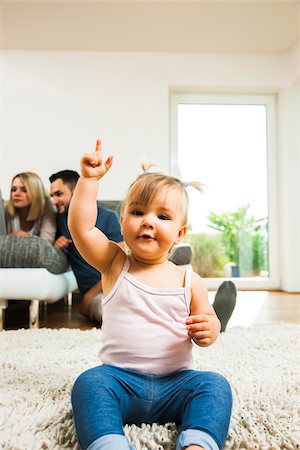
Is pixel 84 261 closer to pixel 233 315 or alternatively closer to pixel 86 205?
pixel 233 315

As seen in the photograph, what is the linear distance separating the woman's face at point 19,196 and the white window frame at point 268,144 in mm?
1948

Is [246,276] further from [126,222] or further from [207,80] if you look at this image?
[126,222]

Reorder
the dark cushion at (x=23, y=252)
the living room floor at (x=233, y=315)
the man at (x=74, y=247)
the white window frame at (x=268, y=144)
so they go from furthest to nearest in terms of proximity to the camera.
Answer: the white window frame at (x=268, y=144) < the man at (x=74, y=247) < the living room floor at (x=233, y=315) < the dark cushion at (x=23, y=252)

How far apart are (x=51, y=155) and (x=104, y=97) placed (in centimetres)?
76

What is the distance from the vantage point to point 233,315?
7.67 ft

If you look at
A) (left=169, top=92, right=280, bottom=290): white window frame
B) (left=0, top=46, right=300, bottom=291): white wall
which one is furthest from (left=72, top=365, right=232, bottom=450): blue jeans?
(left=169, top=92, right=280, bottom=290): white window frame

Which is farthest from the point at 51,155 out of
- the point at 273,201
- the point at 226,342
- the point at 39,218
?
the point at 226,342

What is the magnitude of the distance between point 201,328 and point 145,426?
0.19 meters

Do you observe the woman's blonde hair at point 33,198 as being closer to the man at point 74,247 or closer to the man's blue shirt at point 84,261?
the man at point 74,247

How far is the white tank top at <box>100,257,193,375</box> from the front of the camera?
76 centimetres

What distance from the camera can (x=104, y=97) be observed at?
4.09 m

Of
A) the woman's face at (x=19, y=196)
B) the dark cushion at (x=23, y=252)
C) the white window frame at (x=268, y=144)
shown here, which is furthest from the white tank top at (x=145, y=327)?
the white window frame at (x=268, y=144)

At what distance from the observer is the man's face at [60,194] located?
2.52 meters

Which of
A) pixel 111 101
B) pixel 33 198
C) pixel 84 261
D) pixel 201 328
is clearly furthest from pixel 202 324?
pixel 111 101
